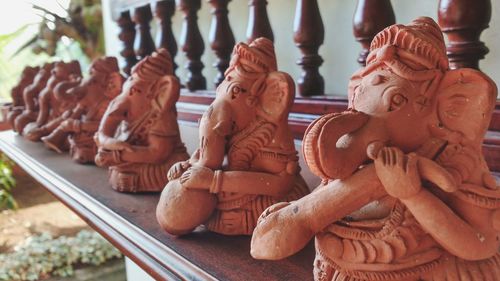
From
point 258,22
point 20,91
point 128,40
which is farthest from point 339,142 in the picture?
point 20,91

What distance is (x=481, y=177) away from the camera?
368 millimetres

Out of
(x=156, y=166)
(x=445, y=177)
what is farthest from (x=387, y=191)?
(x=156, y=166)

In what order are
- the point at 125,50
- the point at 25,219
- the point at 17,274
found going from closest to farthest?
1. the point at 125,50
2. the point at 17,274
3. the point at 25,219

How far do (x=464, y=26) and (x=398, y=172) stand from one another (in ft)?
1.04

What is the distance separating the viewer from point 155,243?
57cm

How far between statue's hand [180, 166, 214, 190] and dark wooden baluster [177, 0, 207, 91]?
2.23 ft

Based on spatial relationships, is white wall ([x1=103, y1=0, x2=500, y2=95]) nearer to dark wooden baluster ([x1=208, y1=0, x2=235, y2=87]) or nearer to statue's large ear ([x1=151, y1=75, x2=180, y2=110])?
dark wooden baluster ([x1=208, y1=0, x2=235, y2=87])

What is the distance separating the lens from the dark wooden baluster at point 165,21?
47.9 inches

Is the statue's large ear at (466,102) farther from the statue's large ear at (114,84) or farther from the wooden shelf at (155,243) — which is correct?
the statue's large ear at (114,84)

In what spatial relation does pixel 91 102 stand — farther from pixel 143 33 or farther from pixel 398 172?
pixel 398 172

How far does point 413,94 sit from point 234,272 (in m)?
0.24

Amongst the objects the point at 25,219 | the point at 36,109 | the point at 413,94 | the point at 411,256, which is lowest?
the point at 25,219

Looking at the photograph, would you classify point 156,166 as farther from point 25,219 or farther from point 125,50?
point 25,219

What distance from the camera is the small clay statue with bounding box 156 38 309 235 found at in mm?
532
